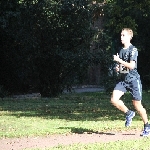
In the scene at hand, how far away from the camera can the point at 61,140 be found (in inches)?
348

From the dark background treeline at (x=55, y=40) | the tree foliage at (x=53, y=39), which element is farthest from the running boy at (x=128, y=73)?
the tree foliage at (x=53, y=39)

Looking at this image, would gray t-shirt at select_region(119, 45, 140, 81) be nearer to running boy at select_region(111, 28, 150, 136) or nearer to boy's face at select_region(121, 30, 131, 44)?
running boy at select_region(111, 28, 150, 136)

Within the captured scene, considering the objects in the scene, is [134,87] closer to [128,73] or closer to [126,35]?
[128,73]

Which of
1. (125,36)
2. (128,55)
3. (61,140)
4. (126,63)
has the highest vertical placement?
(125,36)

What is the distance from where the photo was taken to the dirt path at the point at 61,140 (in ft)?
27.2

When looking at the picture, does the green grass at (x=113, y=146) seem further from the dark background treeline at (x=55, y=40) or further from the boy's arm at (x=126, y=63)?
the dark background treeline at (x=55, y=40)

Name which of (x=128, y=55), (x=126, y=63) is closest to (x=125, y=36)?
(x=128, y=55)

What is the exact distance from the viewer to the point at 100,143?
8.23 metres

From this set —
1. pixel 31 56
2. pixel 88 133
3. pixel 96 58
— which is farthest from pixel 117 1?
pixel 88 133

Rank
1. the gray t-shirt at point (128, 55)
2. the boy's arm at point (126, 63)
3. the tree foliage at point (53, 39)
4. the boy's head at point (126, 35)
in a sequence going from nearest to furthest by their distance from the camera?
the boy's arm at point (126, 63) → the gray t-shirt at point (128, 55) → the boy's head at point (126, 35) → the tree foliage at point (53, 39)

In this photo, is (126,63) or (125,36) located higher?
(125,36)

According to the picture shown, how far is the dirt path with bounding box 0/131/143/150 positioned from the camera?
8.30 metres

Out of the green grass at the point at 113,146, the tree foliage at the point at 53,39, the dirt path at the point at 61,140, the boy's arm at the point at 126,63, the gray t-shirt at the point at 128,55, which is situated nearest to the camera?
the green grass at the point at 113,146

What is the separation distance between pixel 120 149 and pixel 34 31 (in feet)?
53.5
